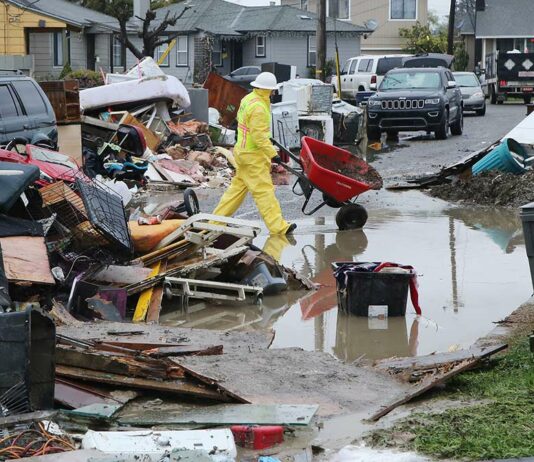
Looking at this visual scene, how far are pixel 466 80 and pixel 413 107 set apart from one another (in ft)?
42.2

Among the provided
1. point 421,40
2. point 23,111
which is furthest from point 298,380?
point 421,40

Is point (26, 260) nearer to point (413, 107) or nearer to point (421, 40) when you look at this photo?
point (413, 107)

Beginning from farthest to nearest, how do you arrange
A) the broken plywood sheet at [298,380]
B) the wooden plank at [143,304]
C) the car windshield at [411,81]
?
the car windshield at [411,81]
the wooden plank at [143,304]
the broken plywood sheet at [298,380]

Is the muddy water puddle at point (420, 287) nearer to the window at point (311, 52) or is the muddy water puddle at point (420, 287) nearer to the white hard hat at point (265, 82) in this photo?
the white hard hat at point (265, 82)

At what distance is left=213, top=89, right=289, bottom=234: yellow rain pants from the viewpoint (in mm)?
13344

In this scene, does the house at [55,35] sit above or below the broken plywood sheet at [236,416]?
above

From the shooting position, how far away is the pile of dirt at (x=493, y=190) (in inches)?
674

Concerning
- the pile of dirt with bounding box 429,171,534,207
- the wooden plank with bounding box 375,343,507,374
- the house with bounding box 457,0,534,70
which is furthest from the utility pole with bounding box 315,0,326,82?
the house with bounding box 457,0,534,70

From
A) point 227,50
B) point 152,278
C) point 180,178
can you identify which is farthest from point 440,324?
point 227,50

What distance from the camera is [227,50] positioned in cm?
5862

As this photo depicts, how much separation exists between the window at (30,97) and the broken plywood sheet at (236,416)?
406 inches

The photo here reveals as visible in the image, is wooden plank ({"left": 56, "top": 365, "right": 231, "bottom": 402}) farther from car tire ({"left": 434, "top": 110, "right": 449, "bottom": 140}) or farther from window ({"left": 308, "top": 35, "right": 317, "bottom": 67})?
window ({"left": 308, "top": 35, "right": 317, "bottom": 67})

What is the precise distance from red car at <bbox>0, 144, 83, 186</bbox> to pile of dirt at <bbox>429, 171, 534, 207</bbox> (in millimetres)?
6656

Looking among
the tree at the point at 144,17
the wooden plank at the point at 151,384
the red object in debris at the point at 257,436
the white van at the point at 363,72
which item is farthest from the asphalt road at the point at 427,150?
the red object in debris at the point at 257,436
